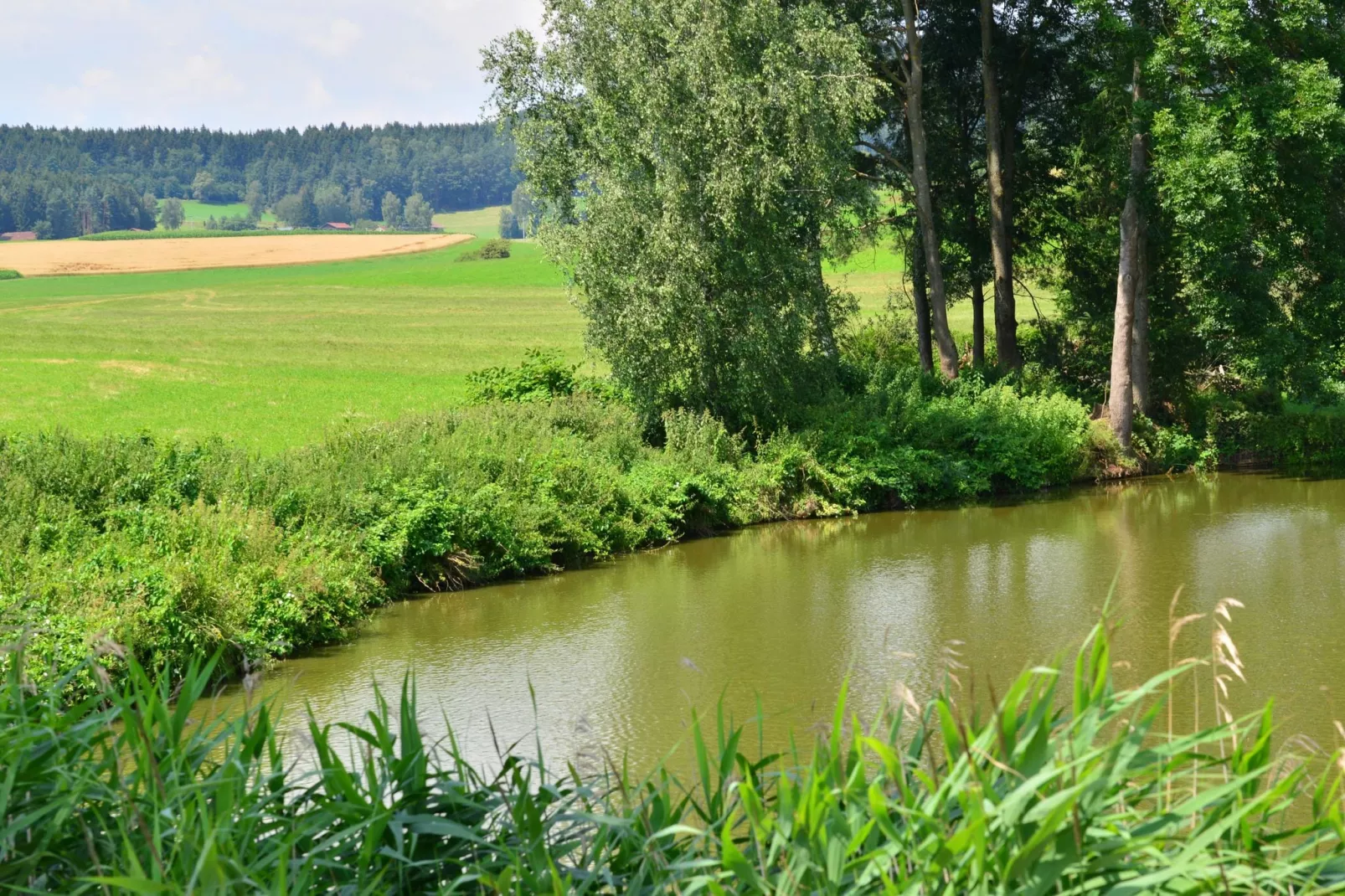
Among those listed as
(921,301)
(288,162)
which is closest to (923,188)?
(921,301)

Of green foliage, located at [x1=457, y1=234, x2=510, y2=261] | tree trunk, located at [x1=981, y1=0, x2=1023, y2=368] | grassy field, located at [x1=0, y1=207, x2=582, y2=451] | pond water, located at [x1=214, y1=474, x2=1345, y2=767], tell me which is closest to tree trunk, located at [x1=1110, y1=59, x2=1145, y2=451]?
tree trunk, located at [x1=981, y1=0, x2=1023, y2=368]

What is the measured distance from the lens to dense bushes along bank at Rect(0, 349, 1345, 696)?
41.7 ft

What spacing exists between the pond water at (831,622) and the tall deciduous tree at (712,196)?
343cm

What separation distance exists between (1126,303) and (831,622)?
13536 mm

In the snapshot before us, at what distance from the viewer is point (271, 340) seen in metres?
41.7

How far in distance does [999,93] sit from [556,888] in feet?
93.9

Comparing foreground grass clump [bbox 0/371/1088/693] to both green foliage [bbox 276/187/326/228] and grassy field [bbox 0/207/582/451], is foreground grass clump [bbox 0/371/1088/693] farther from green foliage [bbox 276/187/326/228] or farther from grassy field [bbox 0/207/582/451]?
green foliage [bbox 276/187/326/228]

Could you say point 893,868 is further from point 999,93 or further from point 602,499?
point 999,93

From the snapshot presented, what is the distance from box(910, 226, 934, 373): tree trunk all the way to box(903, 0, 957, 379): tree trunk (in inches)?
78.7

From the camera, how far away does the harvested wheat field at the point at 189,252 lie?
74.8 m

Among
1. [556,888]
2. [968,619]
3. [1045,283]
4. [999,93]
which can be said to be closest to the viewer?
[556,888]

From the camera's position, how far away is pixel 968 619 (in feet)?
47.9

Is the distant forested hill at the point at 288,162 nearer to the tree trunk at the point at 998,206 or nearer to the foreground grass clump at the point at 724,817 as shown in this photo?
the tree trunk at the point at 998,206

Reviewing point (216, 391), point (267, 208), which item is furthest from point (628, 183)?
point (267, 208)
